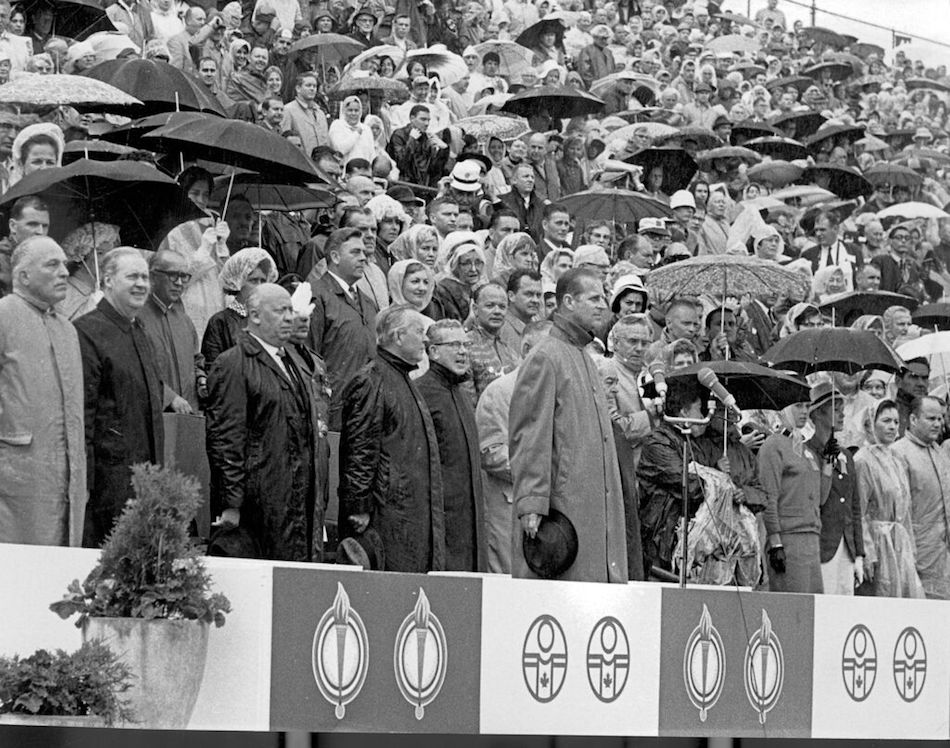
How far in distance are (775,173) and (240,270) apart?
13517 mm

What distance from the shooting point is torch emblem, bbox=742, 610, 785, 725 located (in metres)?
8.34

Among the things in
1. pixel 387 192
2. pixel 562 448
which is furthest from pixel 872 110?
pixel 562 448

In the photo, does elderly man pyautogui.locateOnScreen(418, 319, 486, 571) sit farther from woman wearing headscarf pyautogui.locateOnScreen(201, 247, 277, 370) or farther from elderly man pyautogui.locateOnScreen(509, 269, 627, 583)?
woman wearing headscarf pyautogui.locateOnScreen(201, 247, 277, 370)

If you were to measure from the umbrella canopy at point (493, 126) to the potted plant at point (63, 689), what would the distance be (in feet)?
41.4

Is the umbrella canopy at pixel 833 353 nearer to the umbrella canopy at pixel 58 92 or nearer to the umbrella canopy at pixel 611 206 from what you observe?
the umbrella canopy at pixel 611 206

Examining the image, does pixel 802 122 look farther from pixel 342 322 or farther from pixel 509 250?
pixel 342 322

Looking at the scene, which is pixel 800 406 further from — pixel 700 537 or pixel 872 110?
pixel 872 110

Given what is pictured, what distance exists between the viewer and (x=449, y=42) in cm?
2220

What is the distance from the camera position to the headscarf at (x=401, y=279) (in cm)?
1149

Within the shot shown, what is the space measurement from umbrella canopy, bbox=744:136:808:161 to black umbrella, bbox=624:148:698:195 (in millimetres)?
3810

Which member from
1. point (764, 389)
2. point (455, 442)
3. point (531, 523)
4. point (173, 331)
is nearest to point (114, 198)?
point (173, 331)

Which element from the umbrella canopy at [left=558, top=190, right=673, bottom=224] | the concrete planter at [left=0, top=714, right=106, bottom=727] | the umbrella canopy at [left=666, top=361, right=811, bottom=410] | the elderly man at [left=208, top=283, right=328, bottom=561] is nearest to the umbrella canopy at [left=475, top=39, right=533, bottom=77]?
the umbrella canopy at [left=558, top=190, right=673, bottom=224]

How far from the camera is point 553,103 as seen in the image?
1978cm

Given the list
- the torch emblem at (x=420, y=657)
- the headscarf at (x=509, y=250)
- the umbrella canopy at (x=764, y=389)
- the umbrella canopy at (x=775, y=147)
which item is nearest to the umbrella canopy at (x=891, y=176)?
the umbrella canopy at (x=775, y=147)
